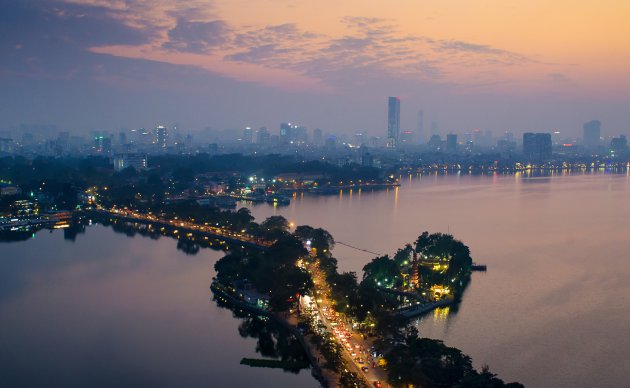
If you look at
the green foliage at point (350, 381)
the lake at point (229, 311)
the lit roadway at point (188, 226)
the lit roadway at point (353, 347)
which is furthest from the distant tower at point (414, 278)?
the lit roadway at point (188, 226)

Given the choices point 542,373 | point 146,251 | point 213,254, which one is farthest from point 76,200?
point 542,373

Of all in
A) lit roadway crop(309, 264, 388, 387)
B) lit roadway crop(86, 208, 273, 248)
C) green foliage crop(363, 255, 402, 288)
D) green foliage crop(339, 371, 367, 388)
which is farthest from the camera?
lit roadway crop(86, 208, 273, 248)

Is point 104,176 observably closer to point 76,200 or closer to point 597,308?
point 76,200

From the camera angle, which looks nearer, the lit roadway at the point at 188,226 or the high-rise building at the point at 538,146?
the lit roadway at the point at 188,226

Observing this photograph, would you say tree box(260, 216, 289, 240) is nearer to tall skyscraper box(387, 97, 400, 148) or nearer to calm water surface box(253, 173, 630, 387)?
calm water surface box(253, 173, 630, 387)

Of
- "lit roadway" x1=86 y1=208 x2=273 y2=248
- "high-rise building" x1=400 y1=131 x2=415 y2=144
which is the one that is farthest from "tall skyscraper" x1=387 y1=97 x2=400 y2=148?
"lit roadway" x1=86 y1=208 x2=273 y2=248

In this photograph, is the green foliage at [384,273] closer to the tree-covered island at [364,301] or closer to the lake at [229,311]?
the tree-covered island at [364,301]
